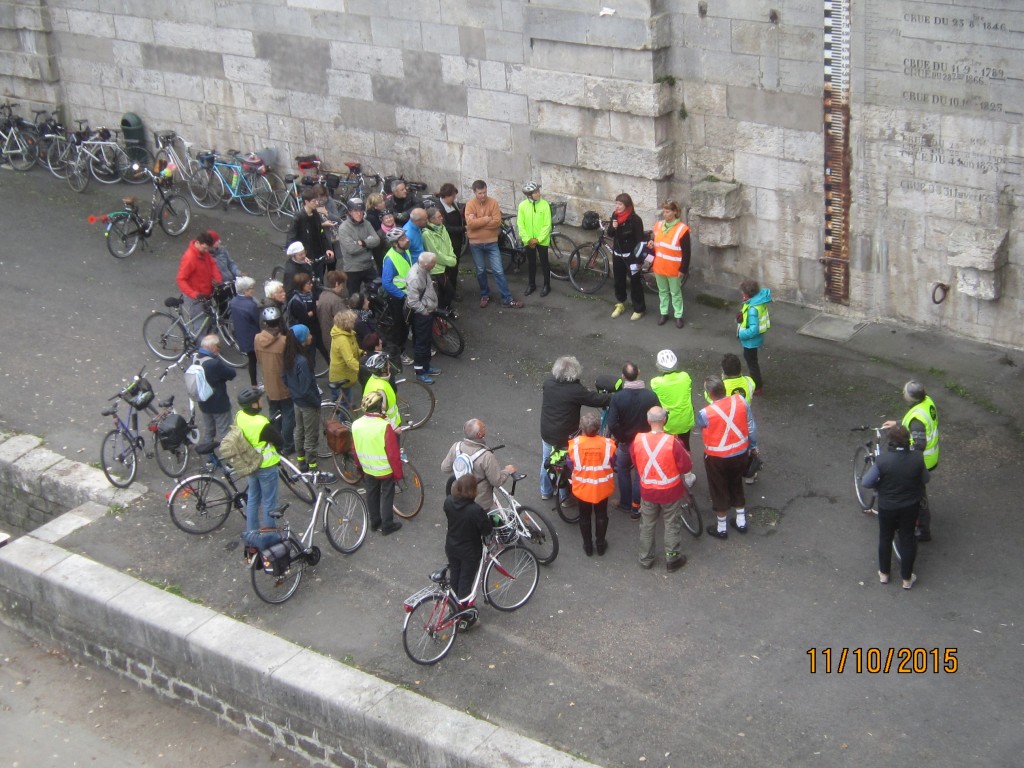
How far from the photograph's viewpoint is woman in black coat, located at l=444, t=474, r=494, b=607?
9.95m

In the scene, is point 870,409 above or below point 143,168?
below

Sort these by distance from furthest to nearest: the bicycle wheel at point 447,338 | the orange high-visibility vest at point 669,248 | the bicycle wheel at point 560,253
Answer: the bicycle wheel at point 560,253, the bicycle wheel at point 447,338, the orange high-visibility vest at point 669,248

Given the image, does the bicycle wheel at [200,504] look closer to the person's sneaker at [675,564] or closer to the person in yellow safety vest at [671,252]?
the person's sneaker at [675,564]

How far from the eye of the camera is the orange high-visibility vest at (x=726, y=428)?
10.9m

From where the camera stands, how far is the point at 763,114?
47.2 feet

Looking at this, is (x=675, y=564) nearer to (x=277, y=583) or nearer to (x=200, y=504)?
(x=277, y=583)

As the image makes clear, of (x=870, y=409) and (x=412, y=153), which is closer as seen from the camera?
(x=870, y=409)

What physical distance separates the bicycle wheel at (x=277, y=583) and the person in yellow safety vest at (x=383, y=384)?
1.44 m

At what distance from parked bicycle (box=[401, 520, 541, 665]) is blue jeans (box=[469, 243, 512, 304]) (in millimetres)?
5484

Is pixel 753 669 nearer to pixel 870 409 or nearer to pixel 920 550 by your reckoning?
pixel 920 550

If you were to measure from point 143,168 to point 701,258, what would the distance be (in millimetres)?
9336

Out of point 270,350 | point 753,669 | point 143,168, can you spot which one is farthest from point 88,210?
point 753,669

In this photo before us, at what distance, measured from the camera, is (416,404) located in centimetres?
1367

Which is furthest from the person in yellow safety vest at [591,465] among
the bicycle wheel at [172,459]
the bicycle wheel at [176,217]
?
the bicycle wheel at [176,217]
